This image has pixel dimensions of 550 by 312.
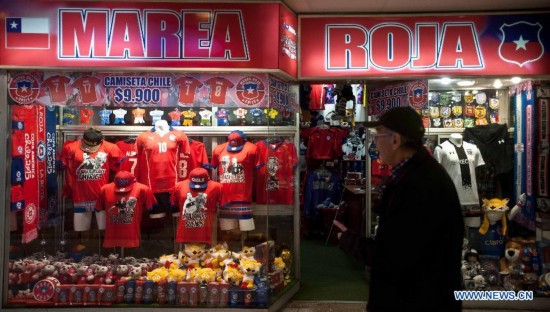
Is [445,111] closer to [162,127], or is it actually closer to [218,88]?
[218,88]

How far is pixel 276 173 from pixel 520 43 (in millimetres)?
2927

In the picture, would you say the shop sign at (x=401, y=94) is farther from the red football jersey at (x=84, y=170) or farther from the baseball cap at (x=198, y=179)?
the red football jersey at (x=84, y=170)

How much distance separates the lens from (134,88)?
5570 millimetres

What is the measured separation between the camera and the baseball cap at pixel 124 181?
585 cm

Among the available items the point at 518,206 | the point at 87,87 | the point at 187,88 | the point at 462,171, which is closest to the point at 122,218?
the point at 87,87

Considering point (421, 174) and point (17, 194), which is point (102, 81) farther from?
point (421, 174)

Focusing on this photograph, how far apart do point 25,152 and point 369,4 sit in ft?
12.6

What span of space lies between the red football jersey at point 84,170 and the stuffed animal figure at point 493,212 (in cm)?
422

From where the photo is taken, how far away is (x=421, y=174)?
277 centimetres

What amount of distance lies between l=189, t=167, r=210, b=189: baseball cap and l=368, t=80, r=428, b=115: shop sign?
219 centimetres

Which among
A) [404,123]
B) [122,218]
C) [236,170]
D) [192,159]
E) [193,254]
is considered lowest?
[193,254]

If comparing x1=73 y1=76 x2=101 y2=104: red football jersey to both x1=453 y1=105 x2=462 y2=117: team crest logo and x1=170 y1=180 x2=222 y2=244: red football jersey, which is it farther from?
x1=453 y1=105 x2=462 y2=117: team crest logo

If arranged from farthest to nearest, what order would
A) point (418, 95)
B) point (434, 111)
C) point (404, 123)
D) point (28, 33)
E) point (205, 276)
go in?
1. point (434, 111)
2. point (418, 95)
3. point (205, 276)
4. point (28, 33)
5. point (404, 123)

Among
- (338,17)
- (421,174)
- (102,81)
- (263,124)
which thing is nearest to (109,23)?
(102,81)
